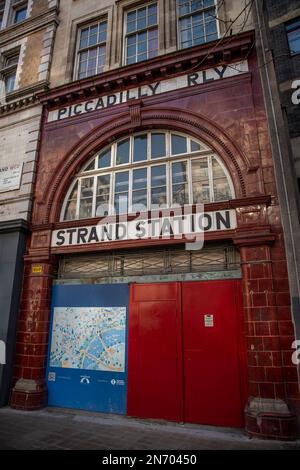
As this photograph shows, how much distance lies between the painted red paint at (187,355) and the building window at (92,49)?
741 centimetres

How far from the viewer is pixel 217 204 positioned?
6.61 m

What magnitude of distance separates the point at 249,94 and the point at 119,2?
613 centimetres

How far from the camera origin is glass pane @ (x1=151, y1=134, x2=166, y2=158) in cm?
792

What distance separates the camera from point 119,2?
32.1 feet

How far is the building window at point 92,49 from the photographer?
9695 mm

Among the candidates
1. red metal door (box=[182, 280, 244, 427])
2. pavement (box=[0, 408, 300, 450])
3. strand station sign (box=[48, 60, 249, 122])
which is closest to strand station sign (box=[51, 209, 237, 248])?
red metal door (box=[182, 280, 244, 427])

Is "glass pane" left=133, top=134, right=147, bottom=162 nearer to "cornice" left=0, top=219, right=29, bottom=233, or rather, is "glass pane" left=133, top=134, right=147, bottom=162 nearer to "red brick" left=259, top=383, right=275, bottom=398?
"cornice" left=0, top=219, right=29, bottom=233

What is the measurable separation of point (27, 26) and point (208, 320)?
12154mm

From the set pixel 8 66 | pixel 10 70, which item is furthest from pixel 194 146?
pixel 8 66

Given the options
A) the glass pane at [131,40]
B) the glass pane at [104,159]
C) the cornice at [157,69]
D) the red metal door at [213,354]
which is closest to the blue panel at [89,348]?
the red metal door at [213,354]

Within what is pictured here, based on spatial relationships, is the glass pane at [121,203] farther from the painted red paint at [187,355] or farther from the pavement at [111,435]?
the pavement at [111,435]

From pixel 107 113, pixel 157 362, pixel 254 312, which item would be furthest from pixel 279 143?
pixel 157 362

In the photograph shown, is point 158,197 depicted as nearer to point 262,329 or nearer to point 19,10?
point 262,329

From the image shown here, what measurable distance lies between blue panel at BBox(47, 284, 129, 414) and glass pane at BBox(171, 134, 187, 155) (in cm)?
369
